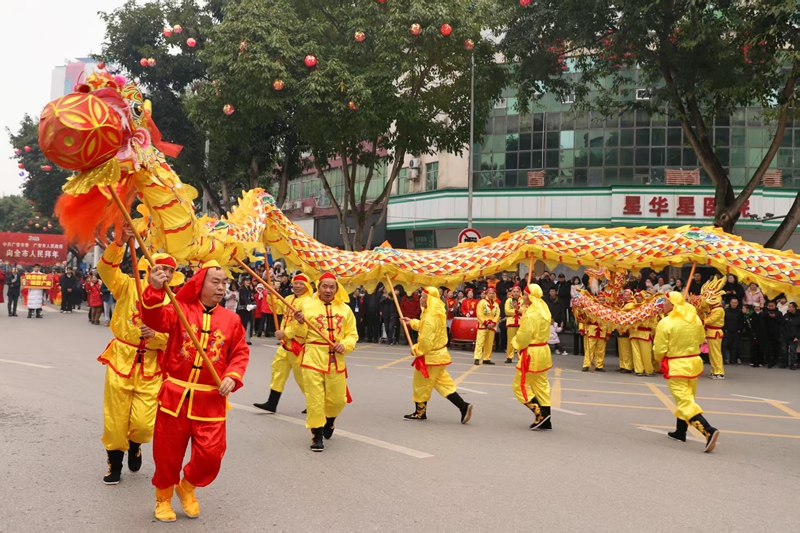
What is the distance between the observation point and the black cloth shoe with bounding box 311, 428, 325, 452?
6824 millimetres

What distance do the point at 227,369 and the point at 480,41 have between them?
16668 millimetres

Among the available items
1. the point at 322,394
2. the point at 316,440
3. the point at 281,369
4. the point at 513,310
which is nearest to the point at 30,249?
the point at 513,310

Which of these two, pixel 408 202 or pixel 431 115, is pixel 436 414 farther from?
pixel 408 202

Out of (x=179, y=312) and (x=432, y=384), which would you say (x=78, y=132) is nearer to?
(x=179, y=312)

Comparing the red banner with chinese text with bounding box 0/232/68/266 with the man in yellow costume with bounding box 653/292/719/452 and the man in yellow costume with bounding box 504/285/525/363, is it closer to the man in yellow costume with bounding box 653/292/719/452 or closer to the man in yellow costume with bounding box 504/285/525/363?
the man in yellow costume with bounding box 504/285/525/363

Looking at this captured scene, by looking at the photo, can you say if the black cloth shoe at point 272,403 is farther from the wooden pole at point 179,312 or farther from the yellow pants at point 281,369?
the wooden pole at point 179,312

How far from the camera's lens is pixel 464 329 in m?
18.2

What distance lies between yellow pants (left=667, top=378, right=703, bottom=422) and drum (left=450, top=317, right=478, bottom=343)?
→ 10299mm

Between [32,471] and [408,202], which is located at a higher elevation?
[408,202]

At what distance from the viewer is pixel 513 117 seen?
28188 mm

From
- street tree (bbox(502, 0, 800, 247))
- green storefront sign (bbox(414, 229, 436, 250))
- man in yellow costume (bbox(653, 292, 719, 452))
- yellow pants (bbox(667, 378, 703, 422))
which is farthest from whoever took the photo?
green storefront sign (bbox(414, 229, 436, 250))

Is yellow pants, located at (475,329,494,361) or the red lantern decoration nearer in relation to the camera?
the red lantern decoration

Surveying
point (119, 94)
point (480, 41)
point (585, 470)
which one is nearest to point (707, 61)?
point (480, 41)

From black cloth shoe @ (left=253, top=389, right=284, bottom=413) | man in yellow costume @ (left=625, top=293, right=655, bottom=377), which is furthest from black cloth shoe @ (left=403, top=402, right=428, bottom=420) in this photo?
man in yellow costume @ (left=625, top=293, right=655, bottom=377)
